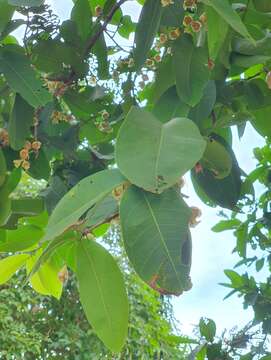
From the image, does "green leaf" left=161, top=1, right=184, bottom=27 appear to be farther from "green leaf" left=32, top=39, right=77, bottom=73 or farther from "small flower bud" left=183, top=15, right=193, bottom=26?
"green leaf" left=32, top=39, right=77, bottom=73

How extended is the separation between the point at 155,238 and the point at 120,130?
80 millimetres

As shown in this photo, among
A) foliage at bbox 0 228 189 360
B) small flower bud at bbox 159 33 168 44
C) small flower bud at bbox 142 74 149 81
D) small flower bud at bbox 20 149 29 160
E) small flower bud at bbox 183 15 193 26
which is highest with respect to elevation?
foliage at bbox 0 228 189 360

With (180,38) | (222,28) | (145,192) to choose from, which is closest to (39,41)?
(180,38)

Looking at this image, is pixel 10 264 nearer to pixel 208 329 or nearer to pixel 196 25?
pixel 196 25

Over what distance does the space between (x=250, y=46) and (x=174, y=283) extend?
0.97 ft

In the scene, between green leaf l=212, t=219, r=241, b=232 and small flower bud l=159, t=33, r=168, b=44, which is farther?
green leaf l=212, t=219, r=241, b=232

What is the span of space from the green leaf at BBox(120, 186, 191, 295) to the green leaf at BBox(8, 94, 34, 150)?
325mm

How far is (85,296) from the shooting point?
58cm

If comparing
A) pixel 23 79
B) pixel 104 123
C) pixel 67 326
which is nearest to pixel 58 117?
pixel 104 123

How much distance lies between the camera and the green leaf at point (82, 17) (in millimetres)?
864

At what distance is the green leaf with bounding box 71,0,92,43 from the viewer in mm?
864

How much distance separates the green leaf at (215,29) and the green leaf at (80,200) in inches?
7.8

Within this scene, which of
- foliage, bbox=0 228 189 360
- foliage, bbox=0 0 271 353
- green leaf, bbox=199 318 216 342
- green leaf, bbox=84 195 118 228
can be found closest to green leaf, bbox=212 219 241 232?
green leaf, bbox=199 318 216 342

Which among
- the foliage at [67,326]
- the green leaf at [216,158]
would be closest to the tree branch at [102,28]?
the green leaf at [216,158]
